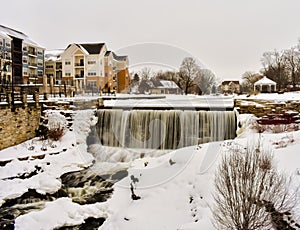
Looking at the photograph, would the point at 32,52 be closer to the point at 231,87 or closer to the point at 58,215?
the point at 58,215

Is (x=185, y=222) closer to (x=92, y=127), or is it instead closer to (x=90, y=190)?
(x=90, y=190)

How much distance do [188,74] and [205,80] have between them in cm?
545

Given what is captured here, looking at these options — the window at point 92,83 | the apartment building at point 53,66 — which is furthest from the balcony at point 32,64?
the window at point 92,83

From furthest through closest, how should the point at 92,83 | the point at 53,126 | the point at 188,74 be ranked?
1. the point at 92,83
2. the point at 188,74
3. the point at 53,126

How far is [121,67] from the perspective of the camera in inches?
1596

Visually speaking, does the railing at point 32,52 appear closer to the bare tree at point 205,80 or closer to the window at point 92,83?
the window at point 92,83

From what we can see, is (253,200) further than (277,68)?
No

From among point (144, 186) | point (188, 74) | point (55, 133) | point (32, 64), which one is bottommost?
point (144, 186)

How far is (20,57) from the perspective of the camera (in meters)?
34.0

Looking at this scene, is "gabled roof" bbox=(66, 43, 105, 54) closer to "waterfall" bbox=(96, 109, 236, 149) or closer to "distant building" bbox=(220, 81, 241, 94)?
"waterfall" bbox=(96, 109, 236, 149)

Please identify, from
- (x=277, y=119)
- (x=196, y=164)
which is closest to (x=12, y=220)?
(x=196, y=164)

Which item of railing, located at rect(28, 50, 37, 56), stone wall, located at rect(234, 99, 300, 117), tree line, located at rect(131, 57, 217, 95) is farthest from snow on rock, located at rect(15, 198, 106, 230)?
railing, located at rect(28, 50, 37, 56)

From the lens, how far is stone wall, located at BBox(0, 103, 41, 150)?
13.4 meters

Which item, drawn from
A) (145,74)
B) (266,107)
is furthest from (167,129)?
(145,74)
